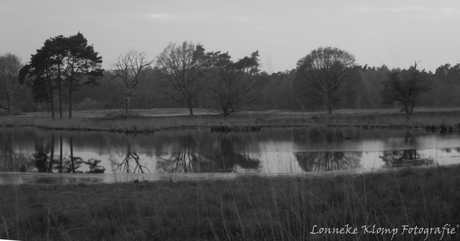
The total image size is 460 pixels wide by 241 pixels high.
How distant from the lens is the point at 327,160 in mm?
18359

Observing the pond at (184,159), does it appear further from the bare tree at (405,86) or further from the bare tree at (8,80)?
the bare tree at (8,80)

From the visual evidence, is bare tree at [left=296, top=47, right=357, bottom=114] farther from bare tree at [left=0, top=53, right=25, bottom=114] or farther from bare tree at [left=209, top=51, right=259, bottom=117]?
bare tree at [left=0, top=53, right=25, bottom=114]

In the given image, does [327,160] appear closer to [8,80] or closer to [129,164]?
[129,164]

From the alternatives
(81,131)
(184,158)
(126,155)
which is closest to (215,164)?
(184,158)

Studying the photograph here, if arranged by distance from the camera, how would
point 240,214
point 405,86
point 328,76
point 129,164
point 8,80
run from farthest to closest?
point 8,80 → point 328,76 → point 405,86 → point 129,164 → point 240,214

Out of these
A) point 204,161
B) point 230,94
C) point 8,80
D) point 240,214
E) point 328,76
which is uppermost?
point 8,80

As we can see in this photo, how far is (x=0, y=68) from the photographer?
64.6 metres

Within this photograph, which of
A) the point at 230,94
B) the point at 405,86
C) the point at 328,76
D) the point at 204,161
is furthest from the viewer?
the point at 328,76

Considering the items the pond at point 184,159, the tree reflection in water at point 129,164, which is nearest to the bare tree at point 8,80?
the pond at point 184,159

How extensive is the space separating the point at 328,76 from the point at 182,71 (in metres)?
21.4

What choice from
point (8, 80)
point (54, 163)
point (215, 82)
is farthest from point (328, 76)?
point (8, 80)

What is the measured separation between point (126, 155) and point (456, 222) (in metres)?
19.1

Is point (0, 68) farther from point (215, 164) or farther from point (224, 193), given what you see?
point (224, 193)

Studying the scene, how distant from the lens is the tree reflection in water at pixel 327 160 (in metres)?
16.2
